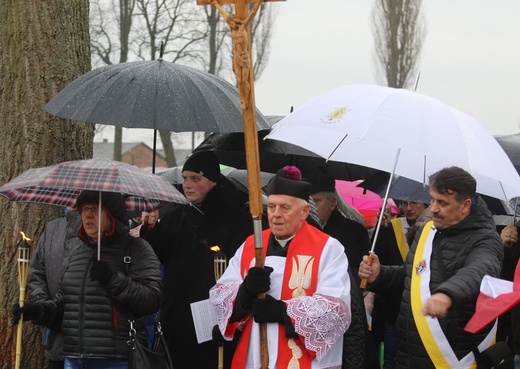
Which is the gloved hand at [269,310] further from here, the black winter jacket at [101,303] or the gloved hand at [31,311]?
the gloved hand at [31,311]

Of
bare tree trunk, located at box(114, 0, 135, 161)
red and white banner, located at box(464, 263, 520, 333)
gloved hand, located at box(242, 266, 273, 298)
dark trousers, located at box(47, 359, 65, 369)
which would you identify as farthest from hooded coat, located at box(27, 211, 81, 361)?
bare tree trunk, located at box(114, 0, 135, 161)

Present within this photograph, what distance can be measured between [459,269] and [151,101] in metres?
2.11

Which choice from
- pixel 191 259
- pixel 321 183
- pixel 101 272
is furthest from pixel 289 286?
pixel 321 183

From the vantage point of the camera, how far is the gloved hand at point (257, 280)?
4.58 m

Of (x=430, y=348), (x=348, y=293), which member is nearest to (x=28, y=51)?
(x=348, y=293)

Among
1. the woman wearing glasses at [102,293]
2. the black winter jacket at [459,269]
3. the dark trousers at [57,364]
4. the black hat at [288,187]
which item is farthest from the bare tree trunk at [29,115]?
the black winter jacket at [459,269]

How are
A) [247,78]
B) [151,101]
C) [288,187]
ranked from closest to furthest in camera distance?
[247,78] → [288,187] → [151,101]

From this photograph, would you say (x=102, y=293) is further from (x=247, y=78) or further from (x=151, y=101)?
(x=247, y=78)

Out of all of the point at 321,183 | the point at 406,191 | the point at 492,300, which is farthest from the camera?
the point at 406,191

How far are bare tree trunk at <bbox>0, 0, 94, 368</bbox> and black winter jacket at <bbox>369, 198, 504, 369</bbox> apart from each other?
2467 mm

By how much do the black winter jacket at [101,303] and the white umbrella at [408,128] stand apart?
1143 mm

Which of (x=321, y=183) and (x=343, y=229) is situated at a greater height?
(x=321, y=183)

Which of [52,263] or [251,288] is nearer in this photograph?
[251,288]

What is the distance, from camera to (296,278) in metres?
4.83
